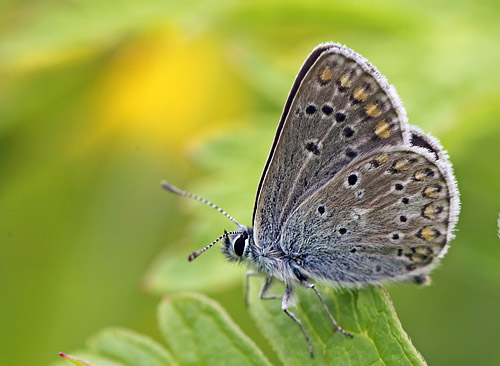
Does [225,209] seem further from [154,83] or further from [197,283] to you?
[154,83]

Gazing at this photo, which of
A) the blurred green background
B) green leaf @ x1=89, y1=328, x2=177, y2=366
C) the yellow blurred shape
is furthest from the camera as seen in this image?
the yellow blurred shape

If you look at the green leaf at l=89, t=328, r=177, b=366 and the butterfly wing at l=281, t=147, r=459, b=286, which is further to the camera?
the butterfly wing at l=281, t=147, r=459, b=286

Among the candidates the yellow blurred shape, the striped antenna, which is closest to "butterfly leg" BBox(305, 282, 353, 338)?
the striped antenna

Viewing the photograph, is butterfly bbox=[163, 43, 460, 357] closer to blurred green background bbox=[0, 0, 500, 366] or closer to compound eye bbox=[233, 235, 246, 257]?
compound eye bbox=[233, 235, 246, 257]

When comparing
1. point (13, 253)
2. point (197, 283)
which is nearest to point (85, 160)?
point (13, 253)

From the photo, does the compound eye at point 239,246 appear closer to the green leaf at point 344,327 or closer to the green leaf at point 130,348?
the green leaf at point 344,327

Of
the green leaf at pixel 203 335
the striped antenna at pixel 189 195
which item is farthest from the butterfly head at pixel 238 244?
the green leaf at pixel 203 335
